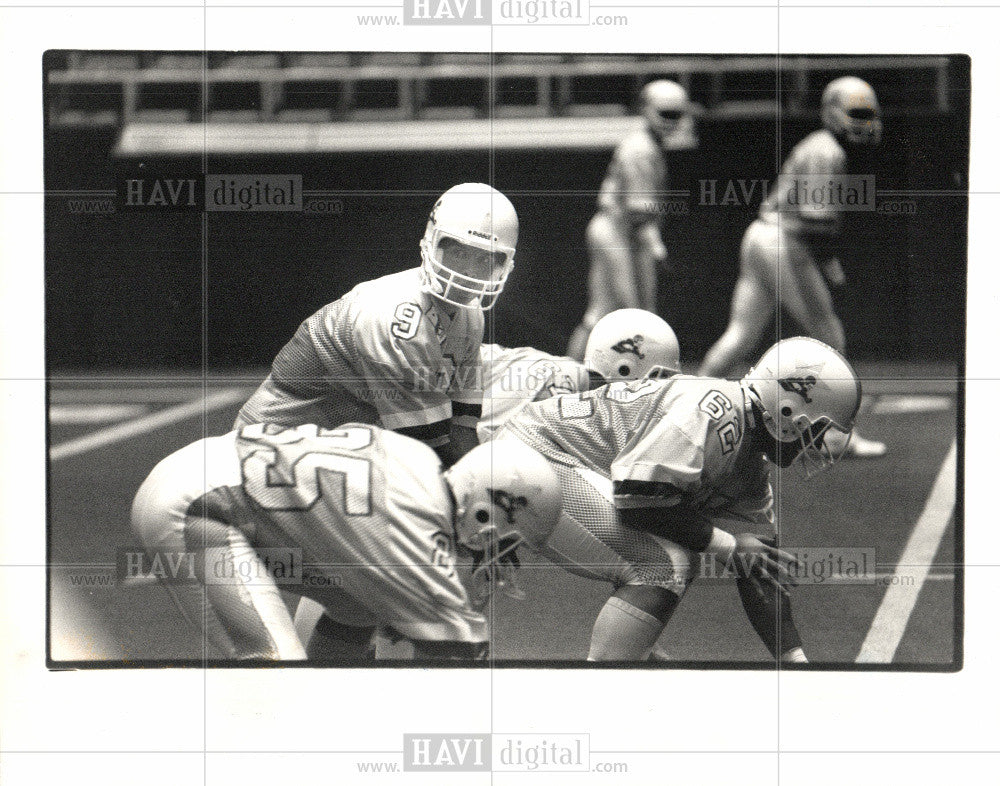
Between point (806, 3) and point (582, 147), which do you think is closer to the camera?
point (806, 3)

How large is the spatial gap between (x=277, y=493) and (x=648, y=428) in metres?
1.04

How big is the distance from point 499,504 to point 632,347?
72 centimetres

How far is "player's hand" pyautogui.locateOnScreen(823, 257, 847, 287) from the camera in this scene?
474cm

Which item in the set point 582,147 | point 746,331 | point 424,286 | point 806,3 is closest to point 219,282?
point 424,286

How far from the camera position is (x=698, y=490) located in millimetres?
4766

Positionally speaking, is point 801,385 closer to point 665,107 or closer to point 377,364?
point 665,107

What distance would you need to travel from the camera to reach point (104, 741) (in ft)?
15.3

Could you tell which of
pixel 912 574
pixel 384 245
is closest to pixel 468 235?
pixel 384 245

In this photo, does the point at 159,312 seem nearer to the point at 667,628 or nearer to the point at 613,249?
the point at 613,249

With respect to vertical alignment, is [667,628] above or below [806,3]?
below

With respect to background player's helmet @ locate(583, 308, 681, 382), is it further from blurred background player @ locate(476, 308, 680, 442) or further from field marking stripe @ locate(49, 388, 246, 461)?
field marking stripe @ locate(49, 388, 246, 461)

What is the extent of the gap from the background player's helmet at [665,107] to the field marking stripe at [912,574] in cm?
115

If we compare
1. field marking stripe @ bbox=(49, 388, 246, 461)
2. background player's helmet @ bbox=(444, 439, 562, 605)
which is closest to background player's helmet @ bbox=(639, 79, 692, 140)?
background player's helmet @ bbox=(444, 439, 562, 605)

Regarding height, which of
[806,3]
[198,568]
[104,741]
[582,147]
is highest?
[806,3]
